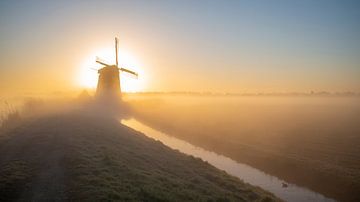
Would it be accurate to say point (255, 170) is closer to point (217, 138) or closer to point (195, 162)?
point (195, 162)

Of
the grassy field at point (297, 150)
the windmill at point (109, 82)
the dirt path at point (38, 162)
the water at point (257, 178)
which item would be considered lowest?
the water at point (257, 178)

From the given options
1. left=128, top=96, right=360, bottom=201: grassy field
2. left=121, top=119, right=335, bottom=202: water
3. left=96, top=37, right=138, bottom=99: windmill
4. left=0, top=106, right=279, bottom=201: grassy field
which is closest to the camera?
left=0, top=106, right=279, bottom=201: grassy field

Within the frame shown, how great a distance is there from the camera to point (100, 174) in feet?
73.3

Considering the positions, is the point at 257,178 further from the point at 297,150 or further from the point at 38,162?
the point at 38,162

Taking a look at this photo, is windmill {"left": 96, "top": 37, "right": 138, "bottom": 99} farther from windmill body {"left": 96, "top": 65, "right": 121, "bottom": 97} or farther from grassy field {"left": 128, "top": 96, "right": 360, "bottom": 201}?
grassy field {"left": 128, "top": 96, "right": 360, "bottom": 201}

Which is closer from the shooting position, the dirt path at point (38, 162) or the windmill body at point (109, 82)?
the dirt path at point (38, 162)

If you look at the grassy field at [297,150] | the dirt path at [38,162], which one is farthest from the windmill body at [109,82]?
the dirt path at [38,162]

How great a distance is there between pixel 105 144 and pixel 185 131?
33.3 meters

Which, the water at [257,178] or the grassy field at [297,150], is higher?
the grassy field at [297,150]

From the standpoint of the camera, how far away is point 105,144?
34.1 meters

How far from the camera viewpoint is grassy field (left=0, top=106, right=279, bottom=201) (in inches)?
745

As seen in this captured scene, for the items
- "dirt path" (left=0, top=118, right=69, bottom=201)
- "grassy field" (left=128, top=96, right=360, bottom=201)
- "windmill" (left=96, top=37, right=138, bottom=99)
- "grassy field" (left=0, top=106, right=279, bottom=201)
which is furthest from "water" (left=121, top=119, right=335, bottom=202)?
"windmill" (left=96, top=37, right=138, bottom=99)

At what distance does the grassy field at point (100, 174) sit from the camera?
62.1 ft

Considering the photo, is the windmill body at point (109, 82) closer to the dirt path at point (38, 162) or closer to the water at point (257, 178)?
the water at point (257, 178)
